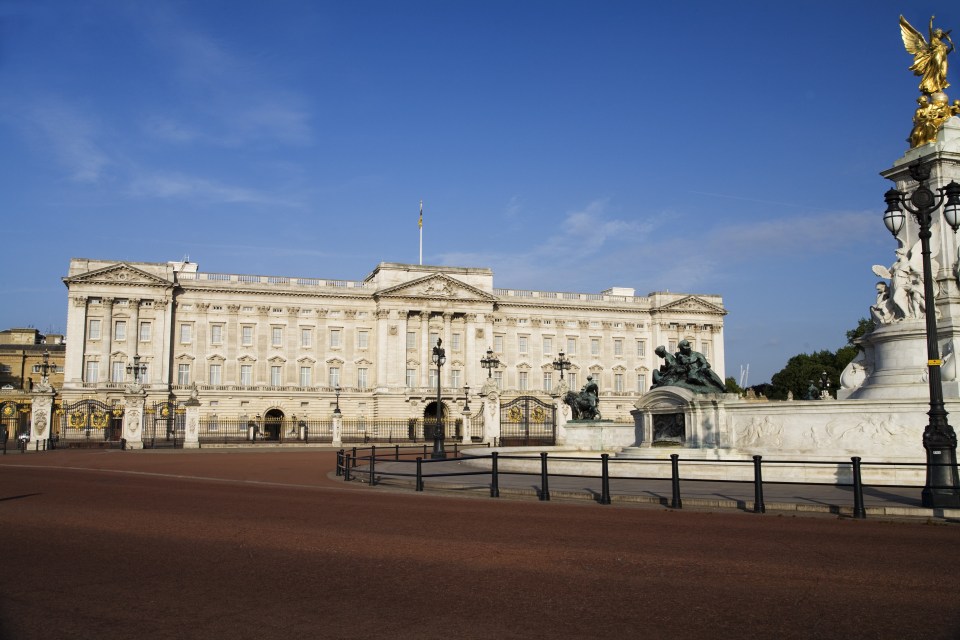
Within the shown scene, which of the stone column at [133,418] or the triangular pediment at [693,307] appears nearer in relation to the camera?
the stone column at [133,418]

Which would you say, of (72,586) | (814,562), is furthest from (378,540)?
(814,562)

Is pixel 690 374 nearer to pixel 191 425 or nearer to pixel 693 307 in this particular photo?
pixel 191 425

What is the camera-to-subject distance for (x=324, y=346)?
81.9m

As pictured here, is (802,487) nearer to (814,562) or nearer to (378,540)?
(814,562)

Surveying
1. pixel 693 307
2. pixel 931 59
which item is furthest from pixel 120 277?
pixel 931 59

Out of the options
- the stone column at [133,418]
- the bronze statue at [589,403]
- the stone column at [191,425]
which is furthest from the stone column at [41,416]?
the bronze statue at [589,403]

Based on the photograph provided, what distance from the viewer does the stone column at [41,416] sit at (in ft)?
150

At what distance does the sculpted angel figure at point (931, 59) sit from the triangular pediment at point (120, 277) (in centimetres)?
6834

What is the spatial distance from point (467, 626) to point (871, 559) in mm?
5524

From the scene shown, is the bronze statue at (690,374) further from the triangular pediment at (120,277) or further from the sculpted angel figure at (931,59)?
the triangular pediment at (120,277)

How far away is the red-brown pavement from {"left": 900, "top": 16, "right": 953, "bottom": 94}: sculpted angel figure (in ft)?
47.8

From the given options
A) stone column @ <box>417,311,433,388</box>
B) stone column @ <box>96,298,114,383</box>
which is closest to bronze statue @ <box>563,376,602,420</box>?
stone column @ <box>417,311,433,388</box>

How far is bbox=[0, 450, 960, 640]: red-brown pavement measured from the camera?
6.61 meters

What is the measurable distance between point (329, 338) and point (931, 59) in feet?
218
